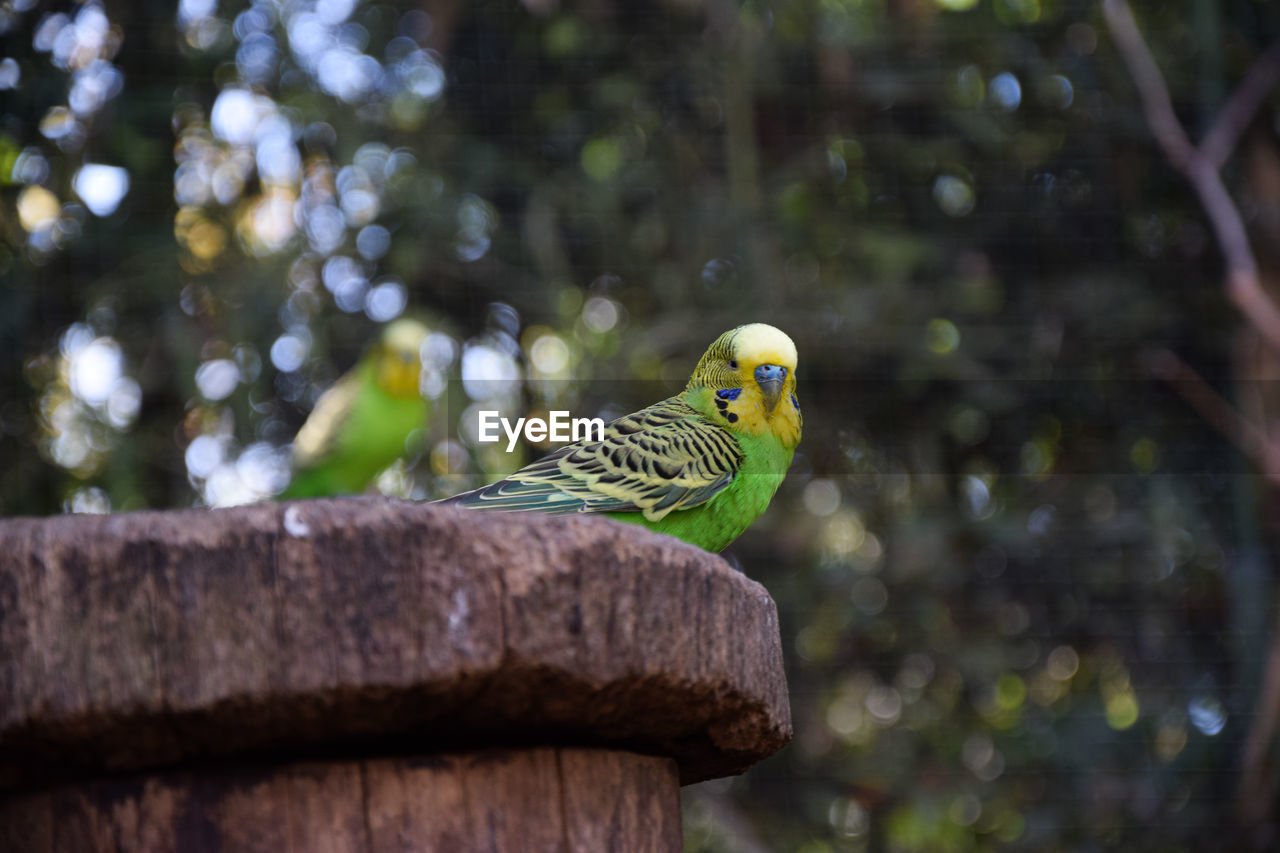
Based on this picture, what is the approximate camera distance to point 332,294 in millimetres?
2941

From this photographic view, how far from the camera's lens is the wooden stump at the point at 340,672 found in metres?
0.58

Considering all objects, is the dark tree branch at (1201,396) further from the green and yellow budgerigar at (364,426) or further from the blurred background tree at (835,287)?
the green and yellow budgerigar at (364,426)

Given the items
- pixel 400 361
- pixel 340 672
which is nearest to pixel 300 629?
pixel 340 672

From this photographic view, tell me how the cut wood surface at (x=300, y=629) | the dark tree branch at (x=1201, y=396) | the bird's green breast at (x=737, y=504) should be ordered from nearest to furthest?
1. the cut wood surface at (x=300, y=629)
2. the bird's green breast at (x=737, y=504)
3. the dark tree branch at (x=1201, y=396)

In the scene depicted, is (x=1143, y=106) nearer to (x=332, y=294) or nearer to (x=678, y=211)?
(x=678, y=211)

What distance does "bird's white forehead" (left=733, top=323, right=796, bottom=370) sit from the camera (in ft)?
3.06

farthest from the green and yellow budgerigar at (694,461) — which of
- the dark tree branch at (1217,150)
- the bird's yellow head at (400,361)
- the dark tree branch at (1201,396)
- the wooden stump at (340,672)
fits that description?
the dark tree branch at (1201,396)

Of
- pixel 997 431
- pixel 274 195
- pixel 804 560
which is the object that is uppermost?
pixel 274 195

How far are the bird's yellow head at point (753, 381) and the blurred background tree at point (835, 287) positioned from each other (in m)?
1.66

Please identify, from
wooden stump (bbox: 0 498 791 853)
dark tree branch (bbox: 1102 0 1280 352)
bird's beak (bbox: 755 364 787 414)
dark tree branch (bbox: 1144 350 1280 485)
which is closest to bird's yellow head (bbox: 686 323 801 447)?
bird's beak (bbox: 755 364 787 414)

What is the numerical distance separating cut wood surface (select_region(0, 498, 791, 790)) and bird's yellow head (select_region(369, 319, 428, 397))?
1.56 metres

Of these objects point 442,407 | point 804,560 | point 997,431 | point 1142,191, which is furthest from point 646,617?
point 1142,191

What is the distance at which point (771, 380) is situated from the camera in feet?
3.16

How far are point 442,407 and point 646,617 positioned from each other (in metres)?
1.41
